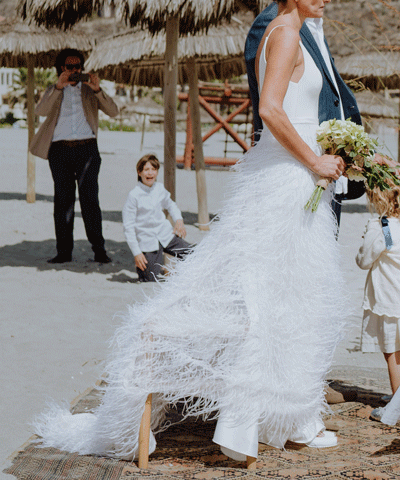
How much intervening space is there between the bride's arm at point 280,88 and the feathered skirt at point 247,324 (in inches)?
3.8

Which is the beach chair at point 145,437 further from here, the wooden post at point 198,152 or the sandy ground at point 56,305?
the wooden post at point 198,152

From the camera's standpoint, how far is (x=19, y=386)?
137 inches

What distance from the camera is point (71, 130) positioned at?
21.1ft

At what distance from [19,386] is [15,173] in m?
10.7

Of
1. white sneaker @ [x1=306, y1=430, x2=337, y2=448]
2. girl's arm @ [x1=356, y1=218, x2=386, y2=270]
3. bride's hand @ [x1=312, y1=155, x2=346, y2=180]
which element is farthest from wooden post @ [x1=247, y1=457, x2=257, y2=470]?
girl's arm @ [x1=356, y1=218, x2=386, y2=270]

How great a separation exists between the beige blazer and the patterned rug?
3815mm

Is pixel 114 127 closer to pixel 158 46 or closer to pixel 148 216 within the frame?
pixel 158 46

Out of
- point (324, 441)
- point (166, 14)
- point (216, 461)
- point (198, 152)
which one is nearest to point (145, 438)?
point (216, 461)

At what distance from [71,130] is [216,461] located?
438cm

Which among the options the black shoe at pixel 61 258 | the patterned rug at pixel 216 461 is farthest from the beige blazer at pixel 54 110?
the patterned rug at pixel 216 461

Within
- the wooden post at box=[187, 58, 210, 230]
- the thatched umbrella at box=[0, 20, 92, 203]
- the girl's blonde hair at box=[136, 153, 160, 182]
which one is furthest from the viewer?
the thatched umbrella at box=[0, 20, 92, 203]

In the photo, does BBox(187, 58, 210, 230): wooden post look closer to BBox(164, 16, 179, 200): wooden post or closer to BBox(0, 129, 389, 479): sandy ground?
BBox(0, 129, 389, 479): sandy ground

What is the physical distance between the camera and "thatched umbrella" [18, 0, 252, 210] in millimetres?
5500

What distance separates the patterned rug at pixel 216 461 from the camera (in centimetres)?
249
